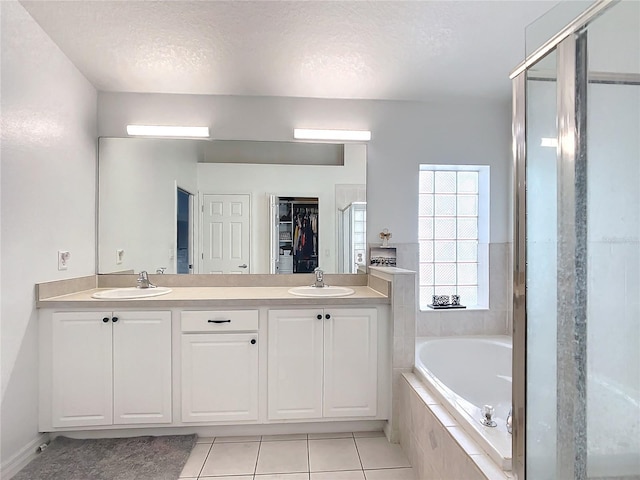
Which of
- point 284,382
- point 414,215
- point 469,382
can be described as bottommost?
point 469,382

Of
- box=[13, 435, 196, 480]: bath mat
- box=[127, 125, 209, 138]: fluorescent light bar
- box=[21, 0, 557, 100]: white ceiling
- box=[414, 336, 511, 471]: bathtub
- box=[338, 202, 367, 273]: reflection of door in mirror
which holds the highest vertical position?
box=[21, 0, 557, 100]: white ceiling

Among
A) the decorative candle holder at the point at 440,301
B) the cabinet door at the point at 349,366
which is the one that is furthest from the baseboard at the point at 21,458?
the decorative candle holder at the point at 440,301

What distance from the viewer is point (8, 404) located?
5.71 feet

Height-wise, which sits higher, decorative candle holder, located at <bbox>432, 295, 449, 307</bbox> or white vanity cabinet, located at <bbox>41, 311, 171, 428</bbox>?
decorative candle holder, located at <bbox>432, 295, 449, 307</bbox>

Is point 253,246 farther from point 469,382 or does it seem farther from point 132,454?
point 469,382

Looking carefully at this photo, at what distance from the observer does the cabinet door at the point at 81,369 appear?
201 cm

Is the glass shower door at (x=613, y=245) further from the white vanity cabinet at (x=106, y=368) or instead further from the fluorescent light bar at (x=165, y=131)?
the fluorescent light bar at (x=165, y=131)

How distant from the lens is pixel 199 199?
2.69 metres

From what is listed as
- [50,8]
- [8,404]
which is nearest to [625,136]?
[50,8]

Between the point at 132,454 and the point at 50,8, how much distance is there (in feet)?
7.86

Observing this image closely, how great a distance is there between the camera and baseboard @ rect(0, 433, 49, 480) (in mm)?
1720

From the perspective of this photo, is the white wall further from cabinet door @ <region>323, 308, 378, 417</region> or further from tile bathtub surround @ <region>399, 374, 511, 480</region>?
tile bathtub surround @ <region>399, 374, 511, 480</region>

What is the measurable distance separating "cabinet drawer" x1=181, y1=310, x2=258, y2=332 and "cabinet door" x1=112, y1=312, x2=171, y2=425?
0.41 feet

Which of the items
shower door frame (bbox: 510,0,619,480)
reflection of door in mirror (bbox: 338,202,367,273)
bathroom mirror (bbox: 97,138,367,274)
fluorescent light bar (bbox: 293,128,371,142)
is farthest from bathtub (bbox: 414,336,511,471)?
fluorescent light bar (bbox: 293,128,371,142)
